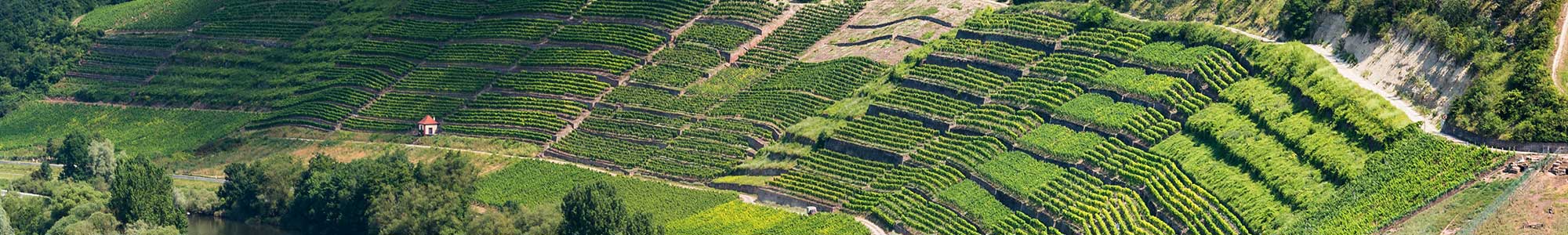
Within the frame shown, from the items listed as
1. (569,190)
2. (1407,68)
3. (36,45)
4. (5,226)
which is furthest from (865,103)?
(36,45)

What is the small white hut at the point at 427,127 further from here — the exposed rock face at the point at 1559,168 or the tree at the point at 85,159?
the exposed rock face at the point at 1559,168

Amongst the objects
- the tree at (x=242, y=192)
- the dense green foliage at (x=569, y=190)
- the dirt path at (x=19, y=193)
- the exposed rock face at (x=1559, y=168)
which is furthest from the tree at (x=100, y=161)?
the exposed rock face at (x=1559, y=168)

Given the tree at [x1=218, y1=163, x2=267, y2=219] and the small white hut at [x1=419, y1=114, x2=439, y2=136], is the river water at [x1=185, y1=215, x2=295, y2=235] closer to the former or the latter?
the tree at [x1=218, y1=163, x2=267, y2=219]

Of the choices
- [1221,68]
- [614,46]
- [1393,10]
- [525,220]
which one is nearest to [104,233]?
[525,220]

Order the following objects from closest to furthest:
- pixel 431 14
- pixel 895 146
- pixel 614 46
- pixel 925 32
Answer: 1. pixel 895 146
2. pixel 925 32
3. pixel 614 46
4. pixel 431 14

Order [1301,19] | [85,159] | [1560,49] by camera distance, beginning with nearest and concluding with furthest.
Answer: [1560,49] → [1301,19] → [85,159]

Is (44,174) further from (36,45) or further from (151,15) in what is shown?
(151,15)

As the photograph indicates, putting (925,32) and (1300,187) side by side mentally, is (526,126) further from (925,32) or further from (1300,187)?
(1300,187)

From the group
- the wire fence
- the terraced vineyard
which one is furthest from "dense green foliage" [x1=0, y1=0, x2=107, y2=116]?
the wire fence
